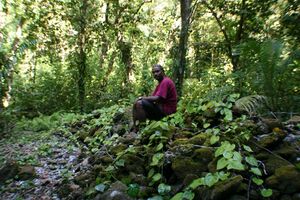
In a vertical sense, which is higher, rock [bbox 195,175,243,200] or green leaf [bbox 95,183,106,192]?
rock [bbox 195,175,243,200]

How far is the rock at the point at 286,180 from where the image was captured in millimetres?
3613

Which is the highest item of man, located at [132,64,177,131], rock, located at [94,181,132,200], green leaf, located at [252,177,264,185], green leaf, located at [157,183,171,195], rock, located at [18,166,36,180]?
man, located at [132,64,177,131]

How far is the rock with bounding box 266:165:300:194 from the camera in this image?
3.61 metres

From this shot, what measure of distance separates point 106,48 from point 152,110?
29.9 feet

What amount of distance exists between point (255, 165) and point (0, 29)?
7.95m

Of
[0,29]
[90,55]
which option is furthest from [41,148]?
[90,55]

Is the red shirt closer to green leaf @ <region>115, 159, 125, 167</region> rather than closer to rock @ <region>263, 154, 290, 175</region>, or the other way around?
green leaf @ <region>115, 159, 125, 167</region>

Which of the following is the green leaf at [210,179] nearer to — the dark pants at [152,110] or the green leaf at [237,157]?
the green leaf at [237,157]

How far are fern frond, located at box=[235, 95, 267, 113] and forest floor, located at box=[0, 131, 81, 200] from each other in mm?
2653

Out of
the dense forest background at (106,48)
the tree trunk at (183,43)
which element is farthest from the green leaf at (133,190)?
the tree trunk at (183,43)

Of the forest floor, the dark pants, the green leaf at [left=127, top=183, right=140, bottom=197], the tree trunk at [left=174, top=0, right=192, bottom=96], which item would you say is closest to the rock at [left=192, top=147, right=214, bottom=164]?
the green leaf at [left=127, top=183, right=140, bottom=197]

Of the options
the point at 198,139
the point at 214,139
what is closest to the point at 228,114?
the point at 198,139

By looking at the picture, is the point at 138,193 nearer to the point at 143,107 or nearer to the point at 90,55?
the point at 143,107

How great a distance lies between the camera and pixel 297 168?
3721 mm
